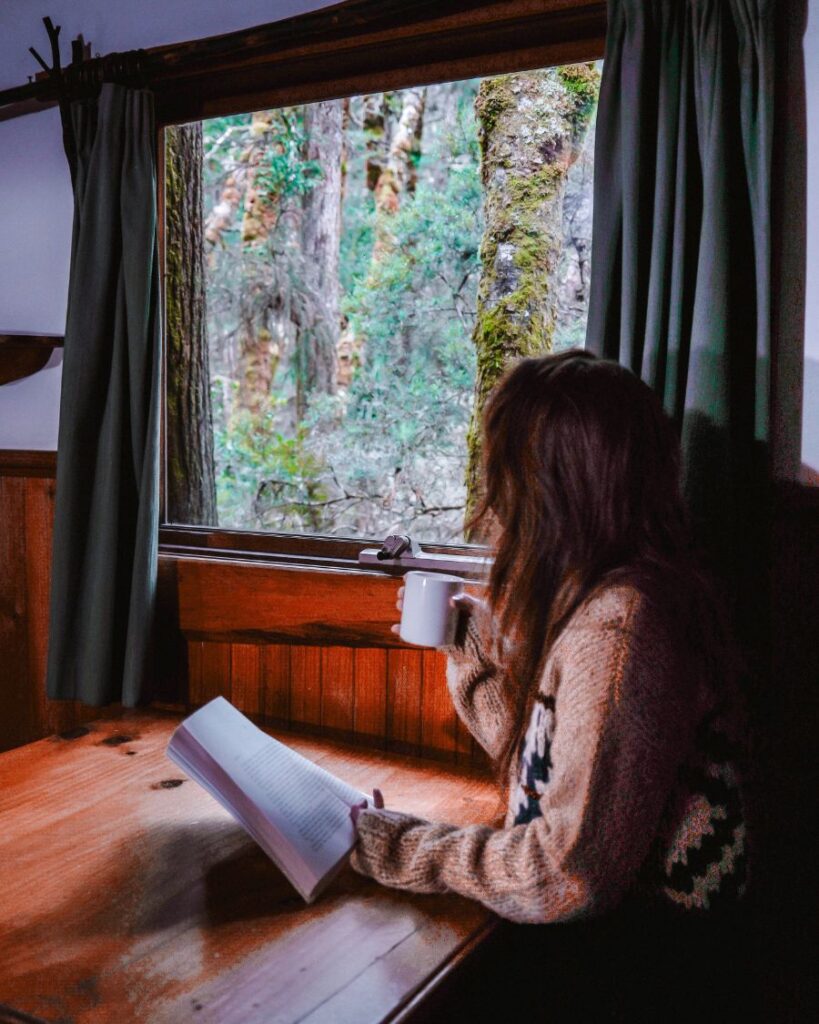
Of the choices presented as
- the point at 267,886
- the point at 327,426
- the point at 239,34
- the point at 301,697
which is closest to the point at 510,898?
the point at 267,886

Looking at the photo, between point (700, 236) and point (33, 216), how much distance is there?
185 centimetres

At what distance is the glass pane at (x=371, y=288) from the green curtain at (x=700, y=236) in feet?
1.76

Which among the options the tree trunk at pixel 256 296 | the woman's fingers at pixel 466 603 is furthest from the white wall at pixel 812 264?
the tree trunk at pixel 256 296

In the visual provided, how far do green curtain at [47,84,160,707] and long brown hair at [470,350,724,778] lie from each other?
1.21 m

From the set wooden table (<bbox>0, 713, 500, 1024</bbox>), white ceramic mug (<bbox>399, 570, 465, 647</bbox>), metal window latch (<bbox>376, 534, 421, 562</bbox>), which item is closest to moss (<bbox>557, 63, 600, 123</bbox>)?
metal window latch (<bbox>376, 534, 421, 562</bbox>)

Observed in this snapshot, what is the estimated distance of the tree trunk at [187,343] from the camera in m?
2.40

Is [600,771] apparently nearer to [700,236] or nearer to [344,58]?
[700,236]

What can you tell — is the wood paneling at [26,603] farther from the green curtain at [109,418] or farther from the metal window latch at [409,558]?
the metal window latch at [409,558]

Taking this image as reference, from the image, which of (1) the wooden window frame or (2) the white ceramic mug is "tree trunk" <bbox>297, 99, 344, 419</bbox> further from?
(2) the white ceramic mug

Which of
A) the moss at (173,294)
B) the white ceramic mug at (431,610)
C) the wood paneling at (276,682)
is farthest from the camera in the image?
the moss at (173,294)

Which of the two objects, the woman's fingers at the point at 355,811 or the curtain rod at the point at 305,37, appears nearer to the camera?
the woman's fingers at the point at 355,811

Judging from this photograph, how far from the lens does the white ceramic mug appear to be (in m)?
1.37

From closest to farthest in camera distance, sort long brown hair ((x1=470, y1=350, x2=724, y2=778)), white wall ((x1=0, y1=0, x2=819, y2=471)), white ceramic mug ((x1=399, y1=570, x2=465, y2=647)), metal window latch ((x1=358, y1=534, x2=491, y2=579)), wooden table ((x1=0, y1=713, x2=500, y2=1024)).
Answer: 1. wooden table ((x1=0, y1=713, x2=500, y2=1024))
2. long brown hair ((x1=470, y1=350, x2=724, y2=778))
3. white ceramic mug ((x1=399, y1=570, x2=465, y2=647))
4. metal window latch ((x1=358, y1=534, x2=491, y2=579))
5. white wall ((x1=0, y1=0, x2=819, y2=471))

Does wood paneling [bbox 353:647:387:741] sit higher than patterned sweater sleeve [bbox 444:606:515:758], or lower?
lower
